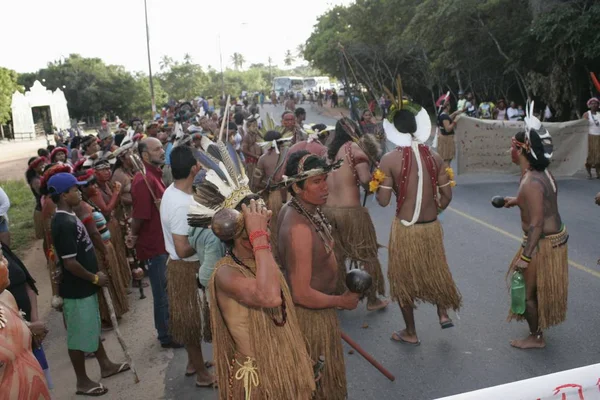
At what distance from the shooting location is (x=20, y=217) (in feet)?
45.6

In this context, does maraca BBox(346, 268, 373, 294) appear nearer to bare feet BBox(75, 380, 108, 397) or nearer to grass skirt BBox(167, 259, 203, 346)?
grass skirt BBox(167, 259, 203, 346)

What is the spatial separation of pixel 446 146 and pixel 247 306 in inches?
447

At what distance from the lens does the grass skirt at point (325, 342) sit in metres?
3.53

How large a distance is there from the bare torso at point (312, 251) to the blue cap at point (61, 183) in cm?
192

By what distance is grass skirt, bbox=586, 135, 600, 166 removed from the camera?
460 inches

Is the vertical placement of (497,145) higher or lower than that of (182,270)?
higher

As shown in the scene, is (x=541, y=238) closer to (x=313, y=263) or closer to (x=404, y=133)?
(x=404, y=133)

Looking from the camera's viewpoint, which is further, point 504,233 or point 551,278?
point 504,233

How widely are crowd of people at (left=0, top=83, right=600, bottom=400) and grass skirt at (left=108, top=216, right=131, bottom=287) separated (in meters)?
0.04

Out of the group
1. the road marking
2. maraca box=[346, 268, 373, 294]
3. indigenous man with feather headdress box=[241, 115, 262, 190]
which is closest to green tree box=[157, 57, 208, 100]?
indigenous man with feather headdress box=[241, 115, 262, 190]

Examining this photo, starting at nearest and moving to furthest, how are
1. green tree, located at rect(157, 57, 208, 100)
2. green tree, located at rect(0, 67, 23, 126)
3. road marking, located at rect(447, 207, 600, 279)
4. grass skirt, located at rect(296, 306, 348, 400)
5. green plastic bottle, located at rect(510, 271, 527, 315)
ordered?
grass skirt, located at rect(296, 306, 348, 400) < green plastic bottle, located at rect(510, 271, 527, 315) < road marking, located at rect(447, 207, 600, 279) < green tree, located at rect(0, 67, 23, 126) < green tree, located at rect(157, 57, 208, 100)

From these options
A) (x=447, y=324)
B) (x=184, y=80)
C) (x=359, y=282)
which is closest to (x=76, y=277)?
(x=359, y=282)

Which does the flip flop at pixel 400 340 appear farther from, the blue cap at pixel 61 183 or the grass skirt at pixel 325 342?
the blue cap at pixel 61 183

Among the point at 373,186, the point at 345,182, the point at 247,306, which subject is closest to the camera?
the point at 247,306
